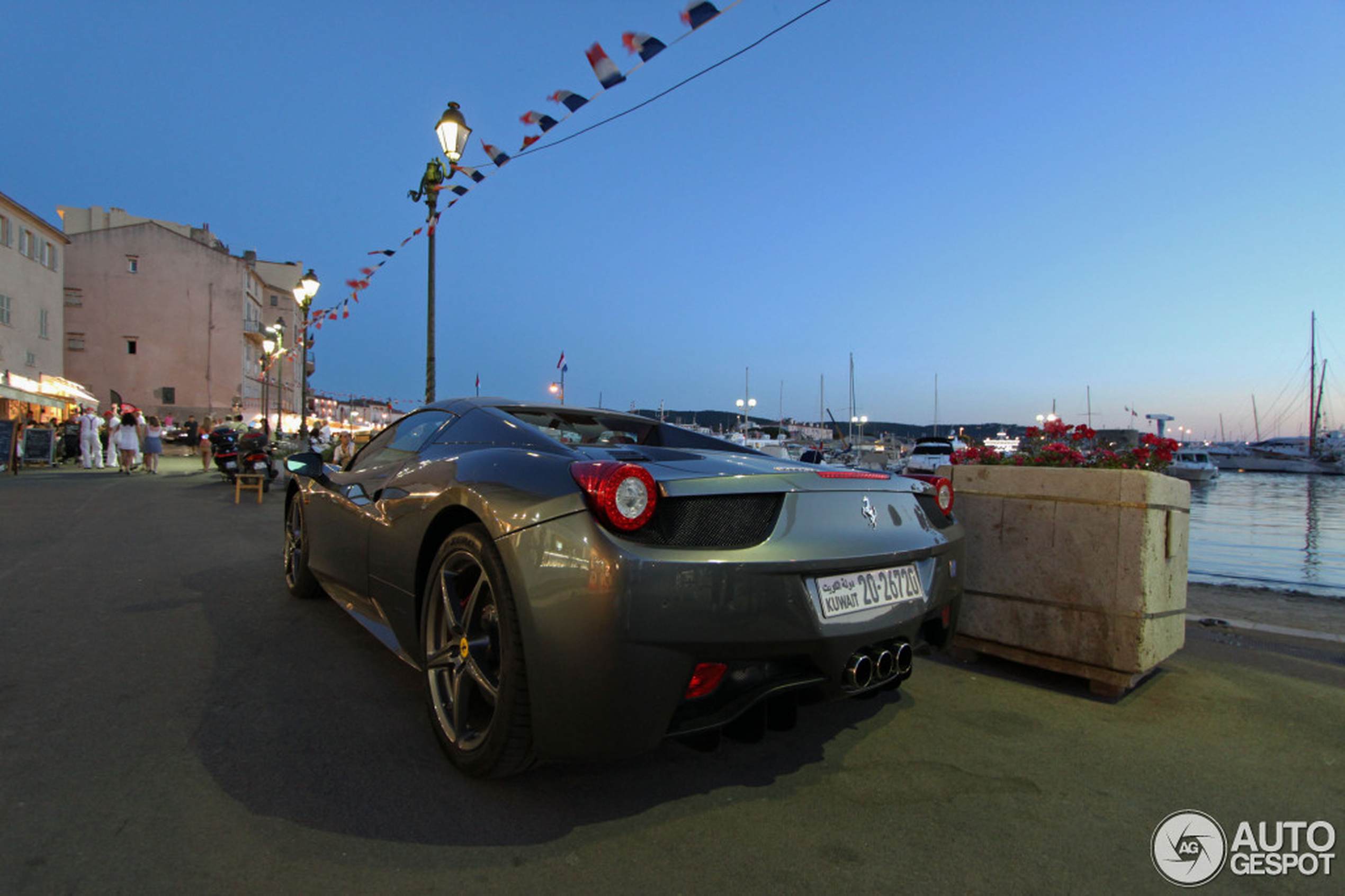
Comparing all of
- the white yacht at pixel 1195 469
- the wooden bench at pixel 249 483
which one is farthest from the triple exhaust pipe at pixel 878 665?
the white yacht at pixel 1195 469

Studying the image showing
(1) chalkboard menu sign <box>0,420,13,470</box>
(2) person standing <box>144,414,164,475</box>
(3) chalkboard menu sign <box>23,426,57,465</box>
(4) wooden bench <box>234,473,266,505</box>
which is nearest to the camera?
(4) wooden bench <box>234,473,266,505</box>

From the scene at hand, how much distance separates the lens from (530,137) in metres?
8.09

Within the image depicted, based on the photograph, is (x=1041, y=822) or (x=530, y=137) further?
(x=530, y=137)

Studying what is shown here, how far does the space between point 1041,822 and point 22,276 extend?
4251 cm

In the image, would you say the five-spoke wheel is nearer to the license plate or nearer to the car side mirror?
the car side mirror

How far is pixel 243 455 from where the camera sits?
15.4m

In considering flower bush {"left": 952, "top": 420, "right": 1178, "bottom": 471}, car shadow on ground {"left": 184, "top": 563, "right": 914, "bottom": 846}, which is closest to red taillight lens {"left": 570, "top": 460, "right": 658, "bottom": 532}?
car shadow on ground {"left": 184, "top": 563, "right": 914, "bottom": 846}

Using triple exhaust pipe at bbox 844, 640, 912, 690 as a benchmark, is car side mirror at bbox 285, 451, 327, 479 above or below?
above

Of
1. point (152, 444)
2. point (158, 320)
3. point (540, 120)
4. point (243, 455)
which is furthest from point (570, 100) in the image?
point (158, 320)

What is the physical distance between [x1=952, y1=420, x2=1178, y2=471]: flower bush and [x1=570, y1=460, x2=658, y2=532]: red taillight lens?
2727 mm

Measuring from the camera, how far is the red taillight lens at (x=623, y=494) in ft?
6.46

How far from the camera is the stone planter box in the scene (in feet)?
10.6

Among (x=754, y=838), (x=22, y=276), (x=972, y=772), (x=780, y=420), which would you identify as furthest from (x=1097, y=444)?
(x=780, y=420)

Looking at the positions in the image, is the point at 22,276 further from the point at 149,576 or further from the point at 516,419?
the point at 516,419
